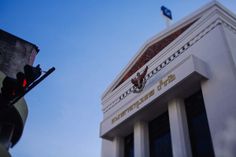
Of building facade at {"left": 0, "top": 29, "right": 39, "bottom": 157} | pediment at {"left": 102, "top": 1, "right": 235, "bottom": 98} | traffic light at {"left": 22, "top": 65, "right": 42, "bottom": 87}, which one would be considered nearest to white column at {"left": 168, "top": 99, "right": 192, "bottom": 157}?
pediment at {"left": 102, "top": 1, "right": 235, "bottom": 98}

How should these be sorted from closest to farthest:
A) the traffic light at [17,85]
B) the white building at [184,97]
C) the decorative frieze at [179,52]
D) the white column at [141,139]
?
the traffic light at [17,85] < the white building at [184,97] < the decorative frieze at [179,52] < the white column at [141,139]

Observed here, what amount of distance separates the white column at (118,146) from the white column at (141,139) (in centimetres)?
104

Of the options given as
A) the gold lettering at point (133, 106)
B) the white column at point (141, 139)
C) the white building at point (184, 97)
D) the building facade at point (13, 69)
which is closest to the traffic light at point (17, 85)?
the white building at point (184, 97)

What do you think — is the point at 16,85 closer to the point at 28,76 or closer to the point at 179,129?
the point at 28,76

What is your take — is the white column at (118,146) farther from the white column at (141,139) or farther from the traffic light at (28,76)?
the traffic light at (28,76)

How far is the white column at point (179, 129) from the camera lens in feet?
26.4

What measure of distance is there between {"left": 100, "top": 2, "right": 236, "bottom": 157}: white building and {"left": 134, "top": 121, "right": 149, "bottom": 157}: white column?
0.03m

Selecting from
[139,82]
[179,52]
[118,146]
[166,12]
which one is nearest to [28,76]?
[179,52]

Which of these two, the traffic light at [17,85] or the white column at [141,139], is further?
the white column at [141,139]

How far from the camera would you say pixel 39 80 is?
14.6 ft

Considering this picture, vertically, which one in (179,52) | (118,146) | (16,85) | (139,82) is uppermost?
(179,52)

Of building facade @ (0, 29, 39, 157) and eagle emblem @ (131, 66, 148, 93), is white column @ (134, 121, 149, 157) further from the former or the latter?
building facade @ (0, 29, 39, 157)

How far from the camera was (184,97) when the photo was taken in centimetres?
921

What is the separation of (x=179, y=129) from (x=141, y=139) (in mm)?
1846
